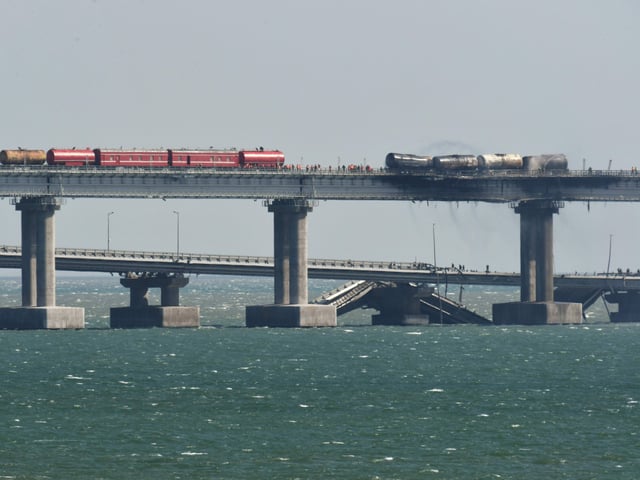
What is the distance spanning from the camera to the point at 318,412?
4097 inches

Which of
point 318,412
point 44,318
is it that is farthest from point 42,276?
point 318,412

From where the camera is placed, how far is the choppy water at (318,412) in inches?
3241

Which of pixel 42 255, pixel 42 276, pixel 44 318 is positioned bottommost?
pixel 44 318

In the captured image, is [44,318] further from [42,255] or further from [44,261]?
[42,255]

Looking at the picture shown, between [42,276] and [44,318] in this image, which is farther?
[42,276]

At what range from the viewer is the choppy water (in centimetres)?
8231

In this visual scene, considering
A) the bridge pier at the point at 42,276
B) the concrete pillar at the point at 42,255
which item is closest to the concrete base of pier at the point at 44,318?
the bridge pier at the point at 42,276

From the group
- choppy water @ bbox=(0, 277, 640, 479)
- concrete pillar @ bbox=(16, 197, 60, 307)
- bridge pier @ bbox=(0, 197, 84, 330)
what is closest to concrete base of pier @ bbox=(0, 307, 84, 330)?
bridge pier @ bbox=(0, 197, 84, 330)

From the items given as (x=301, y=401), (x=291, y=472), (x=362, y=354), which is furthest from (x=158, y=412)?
(x=362, y=354)

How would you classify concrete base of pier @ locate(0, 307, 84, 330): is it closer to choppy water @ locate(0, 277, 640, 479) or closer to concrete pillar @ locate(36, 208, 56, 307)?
concrete pillar @ locate(36, 208, 56, 307)

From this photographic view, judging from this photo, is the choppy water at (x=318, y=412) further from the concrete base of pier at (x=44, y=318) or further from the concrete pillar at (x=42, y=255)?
the concrete pillar at (x=42, y=255)

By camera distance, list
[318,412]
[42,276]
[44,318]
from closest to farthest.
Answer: [318,412]
[44,318]
[42,276]

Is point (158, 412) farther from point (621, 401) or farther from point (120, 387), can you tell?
point (621, 401)

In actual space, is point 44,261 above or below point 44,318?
above
